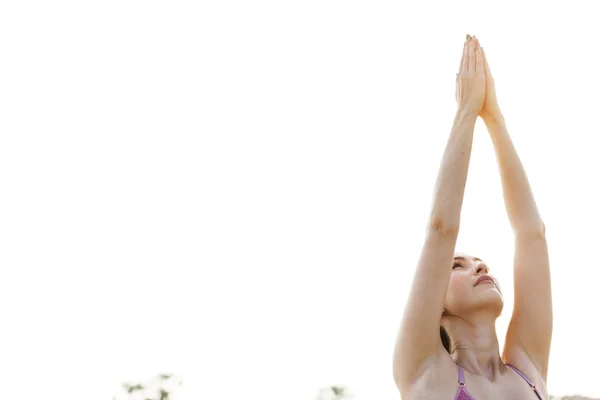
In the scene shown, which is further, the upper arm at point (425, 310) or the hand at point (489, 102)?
the hand at point (489, 102)

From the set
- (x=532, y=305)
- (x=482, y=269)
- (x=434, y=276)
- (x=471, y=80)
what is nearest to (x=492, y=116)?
(x=471, y=80)

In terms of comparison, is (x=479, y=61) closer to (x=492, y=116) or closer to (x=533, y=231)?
(x=492, y=116)

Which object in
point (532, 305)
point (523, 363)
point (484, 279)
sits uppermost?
point (484, 279)

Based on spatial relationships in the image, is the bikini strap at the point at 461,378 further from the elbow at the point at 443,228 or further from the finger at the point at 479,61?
the finger at the point at 479,61

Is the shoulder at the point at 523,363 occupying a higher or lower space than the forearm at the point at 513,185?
lower

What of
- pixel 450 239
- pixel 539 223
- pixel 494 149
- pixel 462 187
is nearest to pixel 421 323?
pixel 450 239

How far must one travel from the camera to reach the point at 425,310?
4.05 m

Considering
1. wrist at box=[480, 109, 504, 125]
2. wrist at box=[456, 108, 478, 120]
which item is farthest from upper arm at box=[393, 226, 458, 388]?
wrist at box=[480, 109, 504, 125]

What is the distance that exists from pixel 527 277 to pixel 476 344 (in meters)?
0.50

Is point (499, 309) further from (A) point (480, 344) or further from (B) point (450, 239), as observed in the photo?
(B) point (450, 239)

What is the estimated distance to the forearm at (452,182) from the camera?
4188 mm

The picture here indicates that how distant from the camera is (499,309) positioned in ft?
14.1

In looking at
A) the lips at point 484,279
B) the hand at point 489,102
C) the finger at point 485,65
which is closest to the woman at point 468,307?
the lips at point 484,279

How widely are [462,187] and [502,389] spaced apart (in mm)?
1014
